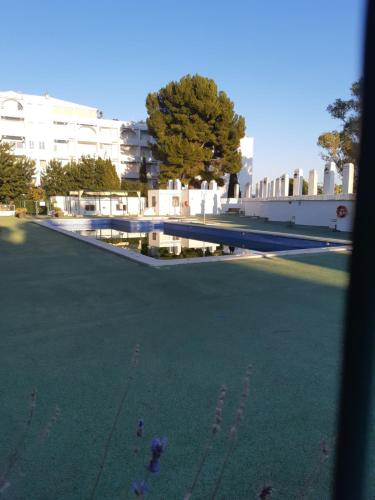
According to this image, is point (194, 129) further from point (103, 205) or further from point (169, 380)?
point (169, 380)

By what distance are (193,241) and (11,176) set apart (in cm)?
2133

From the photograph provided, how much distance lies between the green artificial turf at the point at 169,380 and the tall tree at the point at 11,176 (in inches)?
1128

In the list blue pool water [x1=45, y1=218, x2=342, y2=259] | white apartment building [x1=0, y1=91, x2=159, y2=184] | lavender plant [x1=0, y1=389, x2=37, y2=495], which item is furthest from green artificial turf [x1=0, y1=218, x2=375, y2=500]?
white apartment building [x1=0, y1=91, x2=159, y2=184]

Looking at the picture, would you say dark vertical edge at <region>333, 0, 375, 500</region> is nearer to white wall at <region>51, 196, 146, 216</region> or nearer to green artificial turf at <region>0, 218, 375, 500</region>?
green artificial turf at <region>0, 218, 375, 500</region>

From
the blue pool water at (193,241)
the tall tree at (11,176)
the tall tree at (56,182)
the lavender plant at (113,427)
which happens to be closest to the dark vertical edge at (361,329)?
the lavender plant at (113,427)

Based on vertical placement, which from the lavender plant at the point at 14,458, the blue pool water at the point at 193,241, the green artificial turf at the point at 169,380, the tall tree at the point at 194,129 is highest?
the tall tree at the point at 194,129

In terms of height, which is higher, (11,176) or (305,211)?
(11,176)

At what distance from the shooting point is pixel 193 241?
18.0 meters

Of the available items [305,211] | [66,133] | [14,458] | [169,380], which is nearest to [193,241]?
[305,211]

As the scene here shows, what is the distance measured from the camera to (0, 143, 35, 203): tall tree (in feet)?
105

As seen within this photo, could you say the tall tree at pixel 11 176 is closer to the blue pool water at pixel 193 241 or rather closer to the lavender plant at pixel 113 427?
the blue pool water at pixel 193 241

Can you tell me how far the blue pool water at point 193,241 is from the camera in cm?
1391

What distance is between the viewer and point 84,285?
6.80 m

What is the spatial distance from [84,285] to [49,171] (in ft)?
120
